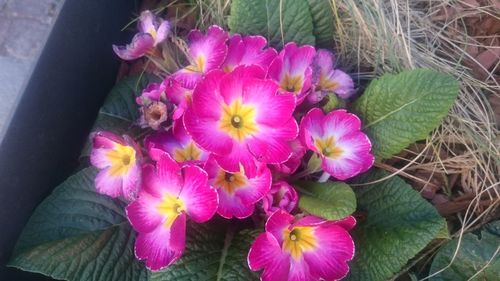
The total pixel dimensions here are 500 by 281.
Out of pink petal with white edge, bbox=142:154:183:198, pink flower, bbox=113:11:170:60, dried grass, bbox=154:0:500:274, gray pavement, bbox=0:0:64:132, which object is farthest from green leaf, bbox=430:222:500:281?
gray pavement, bbox=0:0:64:132

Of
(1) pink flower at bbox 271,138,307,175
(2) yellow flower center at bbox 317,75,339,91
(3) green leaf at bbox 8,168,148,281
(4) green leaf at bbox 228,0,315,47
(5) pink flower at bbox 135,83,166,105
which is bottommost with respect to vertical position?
(3) green leaf at bbox 8,168,148,281

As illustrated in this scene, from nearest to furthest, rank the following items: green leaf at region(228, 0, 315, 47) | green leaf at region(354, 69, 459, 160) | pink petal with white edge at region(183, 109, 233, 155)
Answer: pink petal with white edge at region(183, 109, 233, 155)
green leaf at region(354, 69, 459, 160)
green leaf at region(228, 0, 315, 47)

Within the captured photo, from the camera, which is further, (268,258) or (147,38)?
(147,38)

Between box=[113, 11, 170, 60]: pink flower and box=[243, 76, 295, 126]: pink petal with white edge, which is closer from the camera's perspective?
box=[243, 76, 295, 126]: pink petal with white edge

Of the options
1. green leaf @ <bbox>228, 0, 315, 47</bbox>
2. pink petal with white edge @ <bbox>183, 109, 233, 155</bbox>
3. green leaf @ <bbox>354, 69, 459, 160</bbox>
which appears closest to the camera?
pink petal with white edge @ <bbox>183, 109, 233, 155</bbox>

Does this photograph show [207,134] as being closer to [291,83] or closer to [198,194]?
[198,194]

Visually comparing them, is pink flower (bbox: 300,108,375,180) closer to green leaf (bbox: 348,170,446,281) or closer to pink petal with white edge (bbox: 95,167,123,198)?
green leaf (bbox: 348,170,446,281)

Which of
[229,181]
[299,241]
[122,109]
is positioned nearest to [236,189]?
[229,181]

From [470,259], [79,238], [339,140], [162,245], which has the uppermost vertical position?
[339,140]

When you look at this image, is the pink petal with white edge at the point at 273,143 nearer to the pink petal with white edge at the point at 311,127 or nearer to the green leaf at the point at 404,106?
the pink petal with white edge at the point at 311,127
